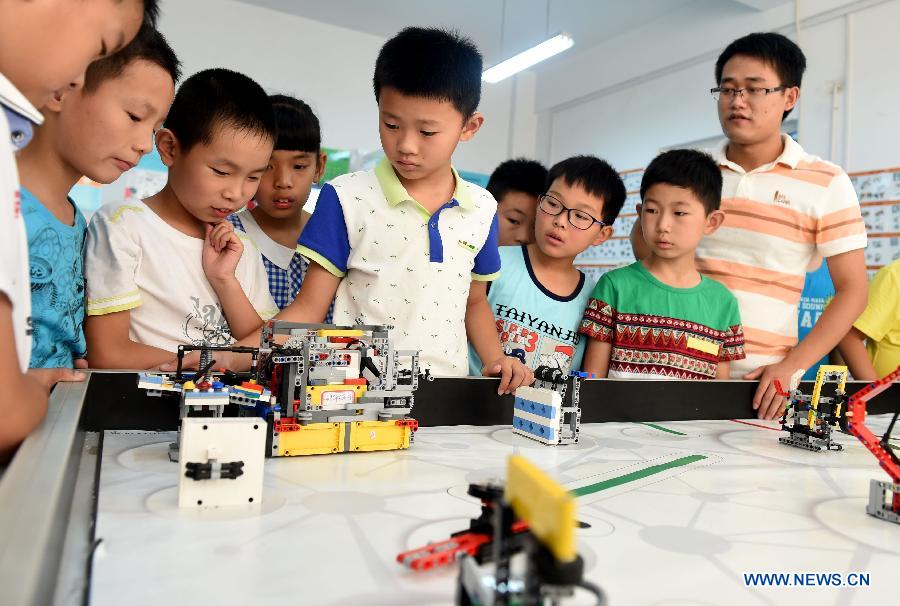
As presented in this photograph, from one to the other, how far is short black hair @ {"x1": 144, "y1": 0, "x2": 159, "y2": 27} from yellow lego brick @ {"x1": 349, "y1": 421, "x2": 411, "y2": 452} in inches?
27.6

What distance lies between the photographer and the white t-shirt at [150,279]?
135 cm

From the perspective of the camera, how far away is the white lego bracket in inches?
29.0

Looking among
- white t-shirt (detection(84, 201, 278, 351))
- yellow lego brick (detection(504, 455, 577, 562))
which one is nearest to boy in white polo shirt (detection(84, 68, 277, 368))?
white t-shirt (detection(84, 201, 278, 351))

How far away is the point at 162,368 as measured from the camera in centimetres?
121

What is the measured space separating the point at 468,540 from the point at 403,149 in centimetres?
105

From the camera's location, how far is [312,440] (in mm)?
1028

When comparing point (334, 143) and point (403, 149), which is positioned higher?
point (334, 143)

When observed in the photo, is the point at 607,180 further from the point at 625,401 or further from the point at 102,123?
the point at 102,123

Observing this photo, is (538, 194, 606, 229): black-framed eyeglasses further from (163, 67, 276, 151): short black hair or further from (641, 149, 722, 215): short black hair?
(163, 67, 276, 151): short black hair

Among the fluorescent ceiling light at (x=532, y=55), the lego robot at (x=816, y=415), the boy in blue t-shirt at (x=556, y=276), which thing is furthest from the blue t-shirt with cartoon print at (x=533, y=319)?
the fluorescent ceiling light at (x=532, y=55)

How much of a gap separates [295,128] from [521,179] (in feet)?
2.81

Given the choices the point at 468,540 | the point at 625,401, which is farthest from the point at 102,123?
the point at 625,401

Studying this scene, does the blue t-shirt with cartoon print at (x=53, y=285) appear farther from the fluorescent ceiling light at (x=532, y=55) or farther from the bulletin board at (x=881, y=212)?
the bulletin board at (x=881, y=212)

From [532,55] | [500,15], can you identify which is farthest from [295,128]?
[500,15]
